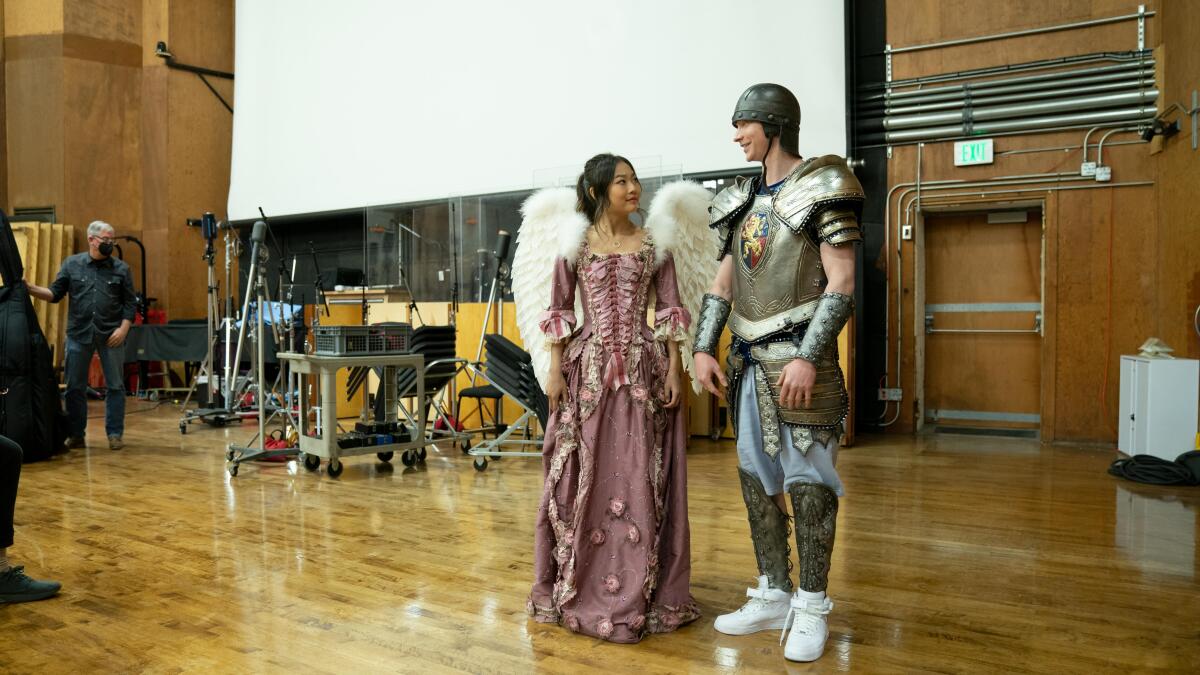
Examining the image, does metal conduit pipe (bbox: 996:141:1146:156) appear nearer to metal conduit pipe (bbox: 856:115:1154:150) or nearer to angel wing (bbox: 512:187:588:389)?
metal conduit pipe (bbox: 856:115:1154:150)

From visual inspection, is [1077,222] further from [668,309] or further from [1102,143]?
[668,309]

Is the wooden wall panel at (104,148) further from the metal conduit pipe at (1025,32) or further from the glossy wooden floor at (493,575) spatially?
the metal conduit pipe at (1025,32)

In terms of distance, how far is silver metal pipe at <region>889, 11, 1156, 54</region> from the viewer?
597cm

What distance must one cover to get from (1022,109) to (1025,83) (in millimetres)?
200

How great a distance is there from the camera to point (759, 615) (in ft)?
7.66

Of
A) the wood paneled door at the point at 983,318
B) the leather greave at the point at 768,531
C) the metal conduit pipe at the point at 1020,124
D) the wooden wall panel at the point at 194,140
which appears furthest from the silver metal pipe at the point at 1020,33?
the wooden wall panel at the point at 194,140

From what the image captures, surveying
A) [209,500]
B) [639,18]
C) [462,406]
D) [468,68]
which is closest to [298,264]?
[468,68]

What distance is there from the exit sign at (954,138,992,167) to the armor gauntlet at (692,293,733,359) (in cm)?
495

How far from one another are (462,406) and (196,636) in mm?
4666

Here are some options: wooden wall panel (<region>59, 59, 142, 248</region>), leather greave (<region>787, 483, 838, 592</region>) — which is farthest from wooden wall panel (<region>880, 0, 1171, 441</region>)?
wooden wall panel (<region>59, 59, 142, 248</region>)

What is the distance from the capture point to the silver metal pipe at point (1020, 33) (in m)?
5.97

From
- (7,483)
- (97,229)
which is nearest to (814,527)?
(7,483)

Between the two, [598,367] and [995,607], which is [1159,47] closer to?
[995,607]

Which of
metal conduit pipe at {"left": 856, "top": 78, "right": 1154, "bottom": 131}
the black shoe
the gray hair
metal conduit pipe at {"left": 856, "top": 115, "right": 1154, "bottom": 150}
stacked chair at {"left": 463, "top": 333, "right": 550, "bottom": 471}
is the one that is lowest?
the black shoe
